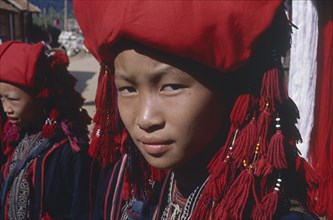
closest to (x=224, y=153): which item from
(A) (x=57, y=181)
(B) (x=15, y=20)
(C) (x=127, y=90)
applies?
(C) (x=127, y=90)

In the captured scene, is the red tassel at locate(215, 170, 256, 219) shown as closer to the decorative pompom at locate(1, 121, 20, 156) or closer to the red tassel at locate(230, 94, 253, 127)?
the red tassel at locate(230, 94, 253, 127)

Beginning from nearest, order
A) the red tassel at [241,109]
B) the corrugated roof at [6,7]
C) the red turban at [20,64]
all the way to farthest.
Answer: the red tassel at [241,109] < the red turban at [20,64] < the corrugated roof at [6,7]

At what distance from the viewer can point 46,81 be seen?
228 centimetres

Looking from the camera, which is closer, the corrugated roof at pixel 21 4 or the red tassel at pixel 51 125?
the red tassel at pixel 51 125

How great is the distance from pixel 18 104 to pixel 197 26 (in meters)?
1.47

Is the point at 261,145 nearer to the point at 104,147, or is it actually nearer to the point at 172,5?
the point at 172,5

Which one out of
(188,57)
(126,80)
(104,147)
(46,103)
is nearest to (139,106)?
(126,80)

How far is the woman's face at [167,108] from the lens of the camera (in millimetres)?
1002

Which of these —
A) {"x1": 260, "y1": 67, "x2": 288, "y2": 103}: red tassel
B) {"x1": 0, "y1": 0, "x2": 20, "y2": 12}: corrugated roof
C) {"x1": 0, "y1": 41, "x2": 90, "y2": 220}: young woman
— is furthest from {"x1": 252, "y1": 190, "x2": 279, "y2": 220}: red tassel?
{"x1": 0, "y1": 0, "x2": 20, "y2": 12}: corrugated roof

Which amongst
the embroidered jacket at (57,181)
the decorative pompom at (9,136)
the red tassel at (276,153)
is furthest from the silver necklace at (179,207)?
the decorative pompom at (9,136)

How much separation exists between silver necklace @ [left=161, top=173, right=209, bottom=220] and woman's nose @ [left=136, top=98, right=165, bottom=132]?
10.1 inches

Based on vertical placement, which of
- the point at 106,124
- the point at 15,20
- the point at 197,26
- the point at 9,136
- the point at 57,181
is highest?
the point at 197,26

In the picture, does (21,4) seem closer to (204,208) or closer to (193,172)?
(193,172)

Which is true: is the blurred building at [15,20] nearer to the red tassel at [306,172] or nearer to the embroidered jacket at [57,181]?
the embroidered jacket at [57,181]
